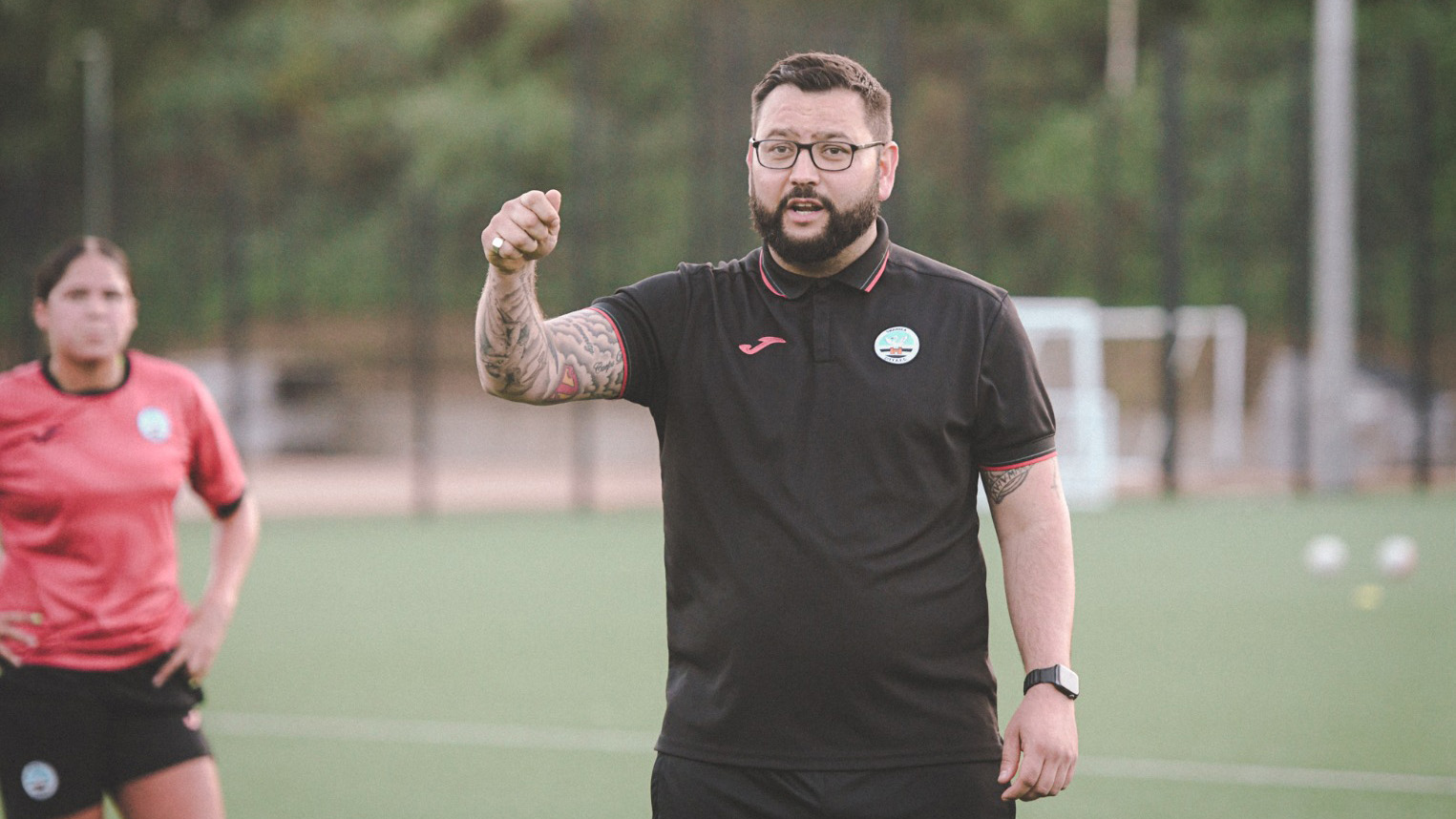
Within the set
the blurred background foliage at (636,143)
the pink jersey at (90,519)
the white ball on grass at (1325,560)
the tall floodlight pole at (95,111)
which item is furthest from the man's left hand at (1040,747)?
the tall floodlight pole at (95,111)

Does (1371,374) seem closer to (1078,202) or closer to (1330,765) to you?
(1078,202)

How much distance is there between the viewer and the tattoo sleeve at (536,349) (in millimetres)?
3238

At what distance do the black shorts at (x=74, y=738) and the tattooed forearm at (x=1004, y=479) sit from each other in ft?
7.46

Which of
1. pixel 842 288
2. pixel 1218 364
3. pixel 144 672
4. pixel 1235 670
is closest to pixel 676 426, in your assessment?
pixel 842 288

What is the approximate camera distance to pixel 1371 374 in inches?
988

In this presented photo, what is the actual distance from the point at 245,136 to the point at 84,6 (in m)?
4.27

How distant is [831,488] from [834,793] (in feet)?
1.86

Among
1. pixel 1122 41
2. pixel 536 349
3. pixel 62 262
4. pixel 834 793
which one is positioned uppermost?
pixel 1122 41

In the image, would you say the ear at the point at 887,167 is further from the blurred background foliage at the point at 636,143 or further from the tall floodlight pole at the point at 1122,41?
the tall floodlight pole at the point at 1122,41

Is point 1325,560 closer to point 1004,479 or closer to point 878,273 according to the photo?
point 1004,479

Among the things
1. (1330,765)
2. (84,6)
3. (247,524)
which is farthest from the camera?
(84,6)

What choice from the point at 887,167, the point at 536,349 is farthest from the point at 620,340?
the point at 887,167

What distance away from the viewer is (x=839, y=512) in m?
3.25

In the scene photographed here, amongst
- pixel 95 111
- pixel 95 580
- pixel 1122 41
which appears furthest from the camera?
pixel 1122 41
